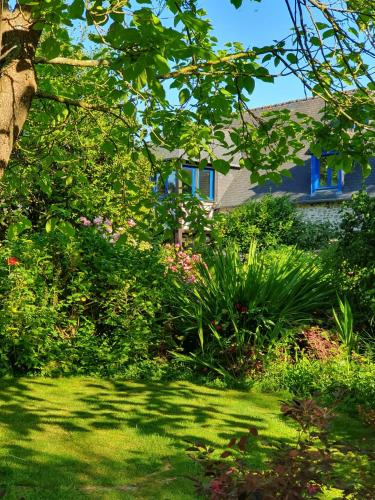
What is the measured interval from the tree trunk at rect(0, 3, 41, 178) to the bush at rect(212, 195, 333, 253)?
1717 cm

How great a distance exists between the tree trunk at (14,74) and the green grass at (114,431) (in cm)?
241

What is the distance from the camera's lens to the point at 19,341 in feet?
27.4

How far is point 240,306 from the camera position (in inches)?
360

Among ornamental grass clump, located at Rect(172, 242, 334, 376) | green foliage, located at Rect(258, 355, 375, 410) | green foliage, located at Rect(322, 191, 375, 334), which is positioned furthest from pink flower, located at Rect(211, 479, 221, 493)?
green foliage, located at Rect(322, 191, 375, 334)

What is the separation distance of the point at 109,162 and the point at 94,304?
685 cm

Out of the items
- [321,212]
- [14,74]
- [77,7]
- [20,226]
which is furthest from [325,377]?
[321,212]

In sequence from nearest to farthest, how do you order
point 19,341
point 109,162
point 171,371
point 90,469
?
point 90,469
point 19,341
point 171,371
point 109,162

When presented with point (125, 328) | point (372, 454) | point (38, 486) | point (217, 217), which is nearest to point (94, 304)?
point (125, 328)

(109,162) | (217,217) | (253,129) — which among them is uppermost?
(109,162)

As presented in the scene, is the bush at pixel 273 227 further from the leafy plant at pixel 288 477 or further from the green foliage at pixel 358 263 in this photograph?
the leafy plant at pixel 288 477

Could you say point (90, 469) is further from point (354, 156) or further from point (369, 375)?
point (369, 375)

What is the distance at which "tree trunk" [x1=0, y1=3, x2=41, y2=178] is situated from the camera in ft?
13.5

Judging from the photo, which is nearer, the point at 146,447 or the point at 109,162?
the point at 146,447

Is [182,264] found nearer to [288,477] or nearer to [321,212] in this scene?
[288,477]
